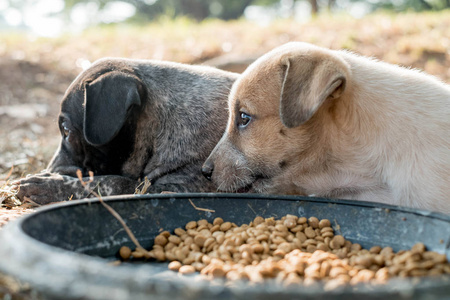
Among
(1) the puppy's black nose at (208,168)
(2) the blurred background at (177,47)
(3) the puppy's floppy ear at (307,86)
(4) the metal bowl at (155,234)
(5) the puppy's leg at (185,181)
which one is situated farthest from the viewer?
(2) the blurred background at (177,47)

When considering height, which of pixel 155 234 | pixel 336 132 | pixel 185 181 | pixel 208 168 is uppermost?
pixel 336 132

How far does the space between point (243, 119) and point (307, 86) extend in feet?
2.41

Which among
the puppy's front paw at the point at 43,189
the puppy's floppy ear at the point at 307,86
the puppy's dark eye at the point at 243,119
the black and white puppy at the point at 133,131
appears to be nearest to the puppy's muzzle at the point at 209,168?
the puppy's dark eye at the point at 243,119

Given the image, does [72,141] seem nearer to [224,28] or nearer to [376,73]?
[376,73]

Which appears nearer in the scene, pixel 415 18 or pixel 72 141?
pixel 72 141

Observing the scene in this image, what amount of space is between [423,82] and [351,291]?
2.70m

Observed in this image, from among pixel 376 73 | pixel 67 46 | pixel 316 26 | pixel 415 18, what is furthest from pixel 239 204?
pixel 67 46

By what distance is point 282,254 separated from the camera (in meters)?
2.72

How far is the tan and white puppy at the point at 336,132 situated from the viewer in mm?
3250

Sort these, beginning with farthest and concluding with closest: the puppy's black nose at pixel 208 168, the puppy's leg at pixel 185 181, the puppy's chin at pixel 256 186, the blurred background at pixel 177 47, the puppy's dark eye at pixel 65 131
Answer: the blurred background at pixel 177 47
the puppy's dark eye at pixel 65 131
the puppy's leg at pixel 185 181
the puppy's black nose at pixel 208 168
the puppy's chin at pixel 256 186

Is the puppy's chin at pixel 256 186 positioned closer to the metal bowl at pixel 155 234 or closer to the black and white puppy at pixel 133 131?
the metal bowl at pixel 155 234

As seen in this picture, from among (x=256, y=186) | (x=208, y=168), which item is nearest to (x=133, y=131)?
(x=208, y=168)

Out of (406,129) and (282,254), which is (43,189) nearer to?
(282,254)

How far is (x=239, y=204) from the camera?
3326 millimetres
